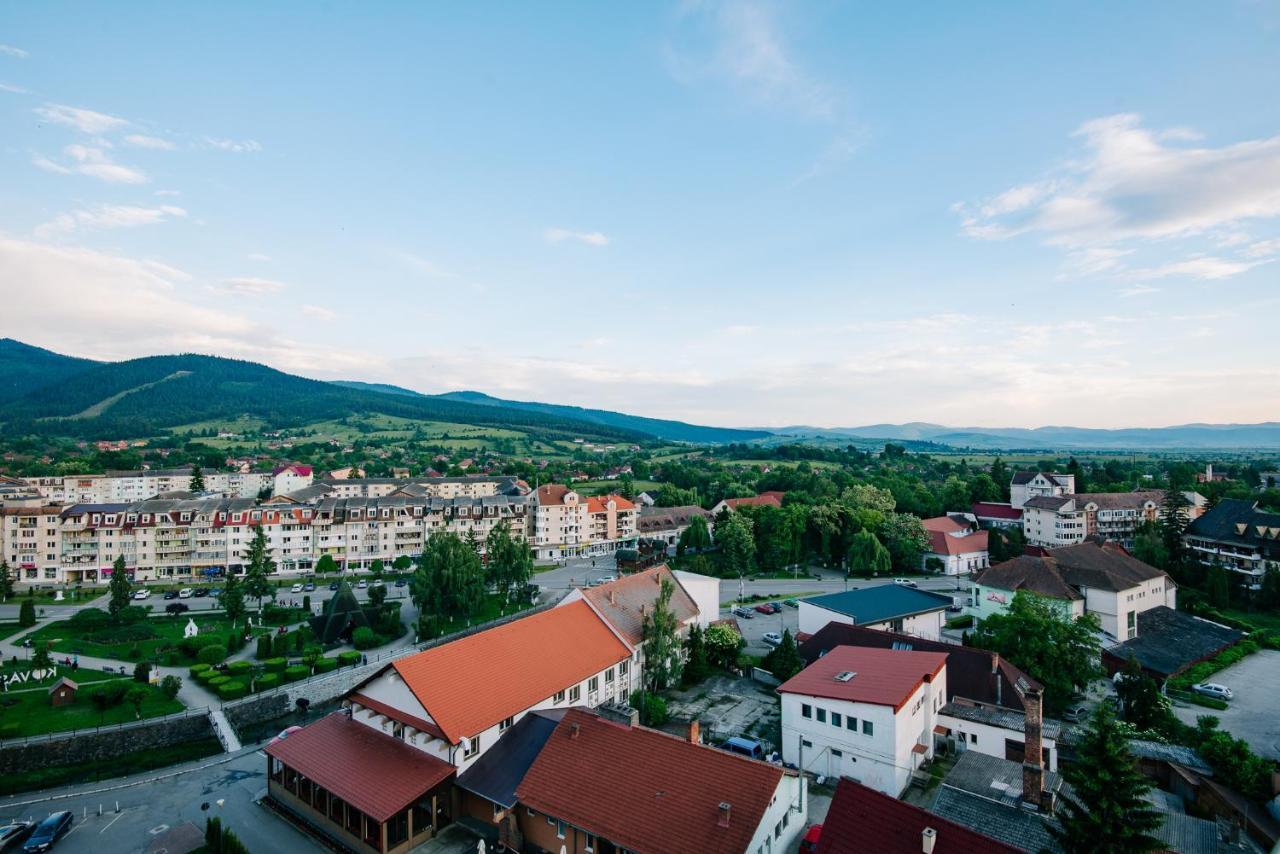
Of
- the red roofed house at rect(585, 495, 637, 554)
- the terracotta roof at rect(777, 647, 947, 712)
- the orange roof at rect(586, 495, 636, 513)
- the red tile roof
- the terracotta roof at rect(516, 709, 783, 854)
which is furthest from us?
the orange roof at rect(586, 495, 636, 513)

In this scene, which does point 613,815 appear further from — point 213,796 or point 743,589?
point 743,589

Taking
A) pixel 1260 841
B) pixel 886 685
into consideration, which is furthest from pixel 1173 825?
pixel 886 685

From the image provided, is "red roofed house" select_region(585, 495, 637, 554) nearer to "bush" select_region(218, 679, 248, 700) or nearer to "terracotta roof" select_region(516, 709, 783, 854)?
"bush" select_region(218, 679, 248, 700)

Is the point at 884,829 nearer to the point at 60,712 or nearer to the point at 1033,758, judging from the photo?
the point at 1033,758

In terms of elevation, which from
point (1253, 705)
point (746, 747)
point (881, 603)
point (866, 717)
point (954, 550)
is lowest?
point (1253, 705)

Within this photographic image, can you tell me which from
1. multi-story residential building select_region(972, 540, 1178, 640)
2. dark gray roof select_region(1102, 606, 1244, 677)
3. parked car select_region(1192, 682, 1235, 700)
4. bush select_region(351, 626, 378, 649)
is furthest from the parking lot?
bush select_region(351, 626, 378, 649)

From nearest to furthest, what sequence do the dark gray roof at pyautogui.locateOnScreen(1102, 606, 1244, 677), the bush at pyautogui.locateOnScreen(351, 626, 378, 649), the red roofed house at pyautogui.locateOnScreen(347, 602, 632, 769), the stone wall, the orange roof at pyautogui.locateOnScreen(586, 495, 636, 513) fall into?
the red roofed house at pyautogui.locateOnScreen(347, 602, 632, 769)
the stone wall
the dark gray roof at pyautogui.locateOnScreen(1102, 606, 1244, 677)
the bush at pyautogui.locateOnScreen(351, 626, 378, 649)
the orange roof at pyautogui.locateOnScreen(586, 495, 636, 513)

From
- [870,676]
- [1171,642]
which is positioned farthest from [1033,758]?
[1171,642]
